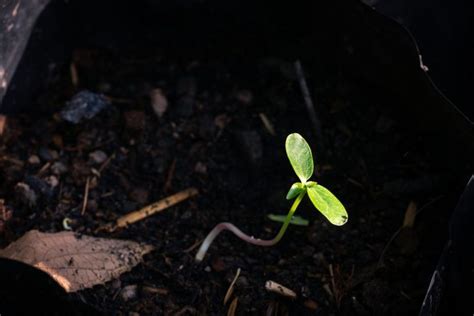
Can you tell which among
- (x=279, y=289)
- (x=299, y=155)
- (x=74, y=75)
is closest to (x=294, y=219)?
(x=279, y=289)

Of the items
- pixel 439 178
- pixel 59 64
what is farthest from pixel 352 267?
pixel 59 64

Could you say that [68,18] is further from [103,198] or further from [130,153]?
[103,198]

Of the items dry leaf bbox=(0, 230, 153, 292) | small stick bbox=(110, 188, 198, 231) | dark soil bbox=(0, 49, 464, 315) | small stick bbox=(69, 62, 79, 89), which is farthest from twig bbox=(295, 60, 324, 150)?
small stick bbox=(69, 62, 79, 89)

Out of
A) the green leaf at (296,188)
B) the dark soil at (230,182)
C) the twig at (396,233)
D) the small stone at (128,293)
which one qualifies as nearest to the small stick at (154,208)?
the dark soil at (230,182)

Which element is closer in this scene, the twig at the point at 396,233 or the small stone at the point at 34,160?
the twig at the point at 396,233

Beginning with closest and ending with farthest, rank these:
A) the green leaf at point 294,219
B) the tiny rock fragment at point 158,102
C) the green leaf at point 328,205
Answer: the green leaf at point 328,205 → the green leaf at point 294,219 → the tiny rock fragment at point 158,102

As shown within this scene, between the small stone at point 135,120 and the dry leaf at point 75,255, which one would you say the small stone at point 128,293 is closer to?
the dry leaf at point 75,255

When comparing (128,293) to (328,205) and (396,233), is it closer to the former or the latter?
(328,205)
